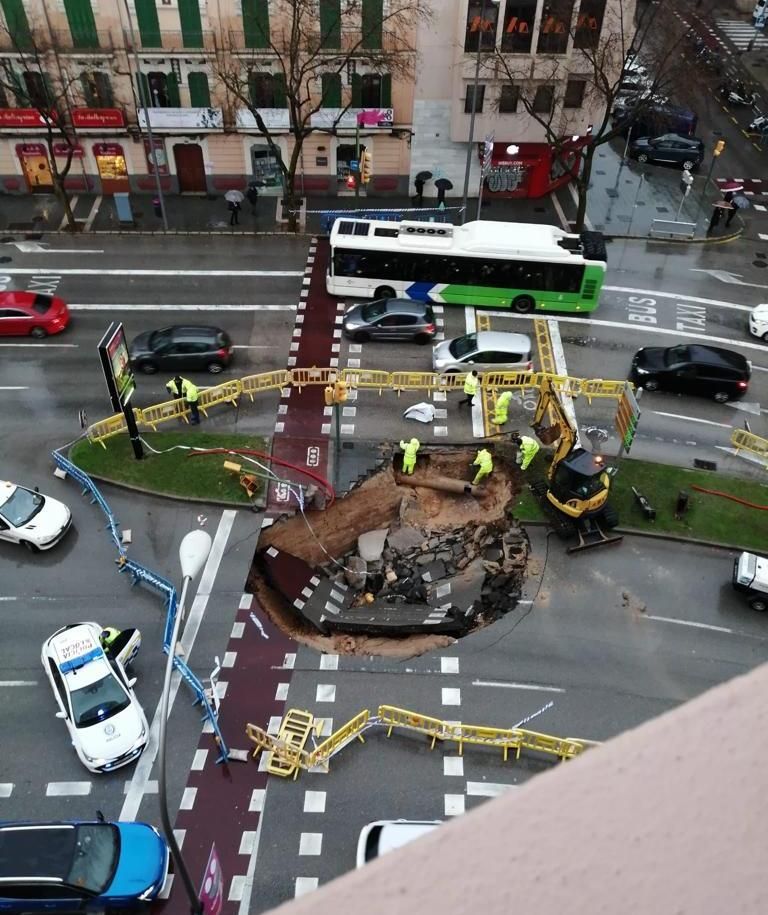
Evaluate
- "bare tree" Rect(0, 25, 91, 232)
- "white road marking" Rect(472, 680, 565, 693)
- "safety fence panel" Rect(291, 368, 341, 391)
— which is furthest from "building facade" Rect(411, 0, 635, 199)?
"white road marking" Rect(472, 680, 565, 693)

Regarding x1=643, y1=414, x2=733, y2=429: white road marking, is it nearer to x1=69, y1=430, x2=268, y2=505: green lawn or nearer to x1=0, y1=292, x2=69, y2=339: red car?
x1=69, y1=430, x2=268, y2=505: green lawn

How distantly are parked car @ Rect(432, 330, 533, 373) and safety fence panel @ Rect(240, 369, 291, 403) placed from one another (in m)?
5.39

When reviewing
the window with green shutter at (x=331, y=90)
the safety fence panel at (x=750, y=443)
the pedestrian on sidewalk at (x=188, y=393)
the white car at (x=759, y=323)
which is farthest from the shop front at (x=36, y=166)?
the safety fence panel at (x=750, y=443)

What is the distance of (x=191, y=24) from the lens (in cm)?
3322

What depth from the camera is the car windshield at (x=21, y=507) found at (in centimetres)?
2167

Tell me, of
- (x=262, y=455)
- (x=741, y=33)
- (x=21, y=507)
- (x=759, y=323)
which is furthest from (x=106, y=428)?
(x=741, y=33)

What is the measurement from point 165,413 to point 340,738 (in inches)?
509

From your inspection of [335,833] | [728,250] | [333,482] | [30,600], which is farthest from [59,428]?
[728,250]

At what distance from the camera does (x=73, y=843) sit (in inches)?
590

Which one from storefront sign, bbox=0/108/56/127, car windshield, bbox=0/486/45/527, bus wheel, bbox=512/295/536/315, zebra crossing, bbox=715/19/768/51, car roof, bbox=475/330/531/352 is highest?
storefront sign, bbox=0/108/56/127

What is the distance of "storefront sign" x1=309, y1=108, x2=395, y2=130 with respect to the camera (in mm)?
36125

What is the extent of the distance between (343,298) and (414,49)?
12698 mm

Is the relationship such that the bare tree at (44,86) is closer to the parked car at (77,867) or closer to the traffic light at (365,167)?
the traffic light at (365,167)

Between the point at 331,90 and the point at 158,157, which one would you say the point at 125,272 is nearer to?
the point at 158,157
